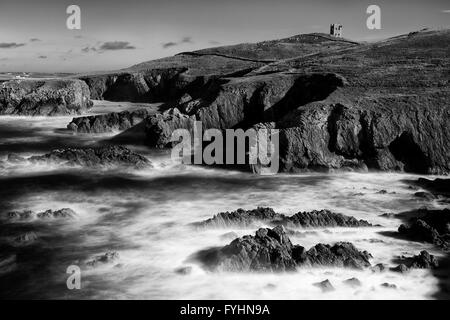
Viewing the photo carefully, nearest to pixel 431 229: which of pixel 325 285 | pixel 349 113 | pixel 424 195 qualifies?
pixel 424 195

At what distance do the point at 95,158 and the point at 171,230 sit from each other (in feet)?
59.9

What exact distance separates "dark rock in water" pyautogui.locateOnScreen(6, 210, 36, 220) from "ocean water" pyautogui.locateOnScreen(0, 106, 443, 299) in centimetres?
81

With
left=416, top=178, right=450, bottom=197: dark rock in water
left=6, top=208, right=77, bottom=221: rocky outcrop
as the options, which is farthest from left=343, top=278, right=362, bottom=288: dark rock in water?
left=6, top=208, right=77, bottom=221: rocky outcrop

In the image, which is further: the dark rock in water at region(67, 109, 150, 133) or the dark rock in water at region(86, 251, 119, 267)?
the dark rock in water at region(67, 109, 150, 133)

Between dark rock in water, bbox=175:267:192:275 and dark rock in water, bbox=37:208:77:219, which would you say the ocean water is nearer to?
dark rock in water, bbox=175:267:192:275

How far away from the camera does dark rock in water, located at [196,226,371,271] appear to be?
21875mm

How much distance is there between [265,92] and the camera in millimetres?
56531

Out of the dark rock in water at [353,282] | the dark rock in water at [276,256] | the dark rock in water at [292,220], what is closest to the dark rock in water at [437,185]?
the dark rock in water at [292,220]

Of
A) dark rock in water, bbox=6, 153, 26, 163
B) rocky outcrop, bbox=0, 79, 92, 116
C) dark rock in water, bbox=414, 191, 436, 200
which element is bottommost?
dark rock in water, bbox=414, 191, 436, 200

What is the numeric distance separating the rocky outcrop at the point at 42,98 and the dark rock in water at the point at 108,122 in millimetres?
17770

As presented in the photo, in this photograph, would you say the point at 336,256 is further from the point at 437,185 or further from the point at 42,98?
the point at 42,98

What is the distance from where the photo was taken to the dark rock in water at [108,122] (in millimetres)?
61375

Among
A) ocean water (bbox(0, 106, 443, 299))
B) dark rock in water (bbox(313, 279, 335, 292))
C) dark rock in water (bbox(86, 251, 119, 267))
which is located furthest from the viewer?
dark rock in water (bbox(86, 251, 119, 267))
